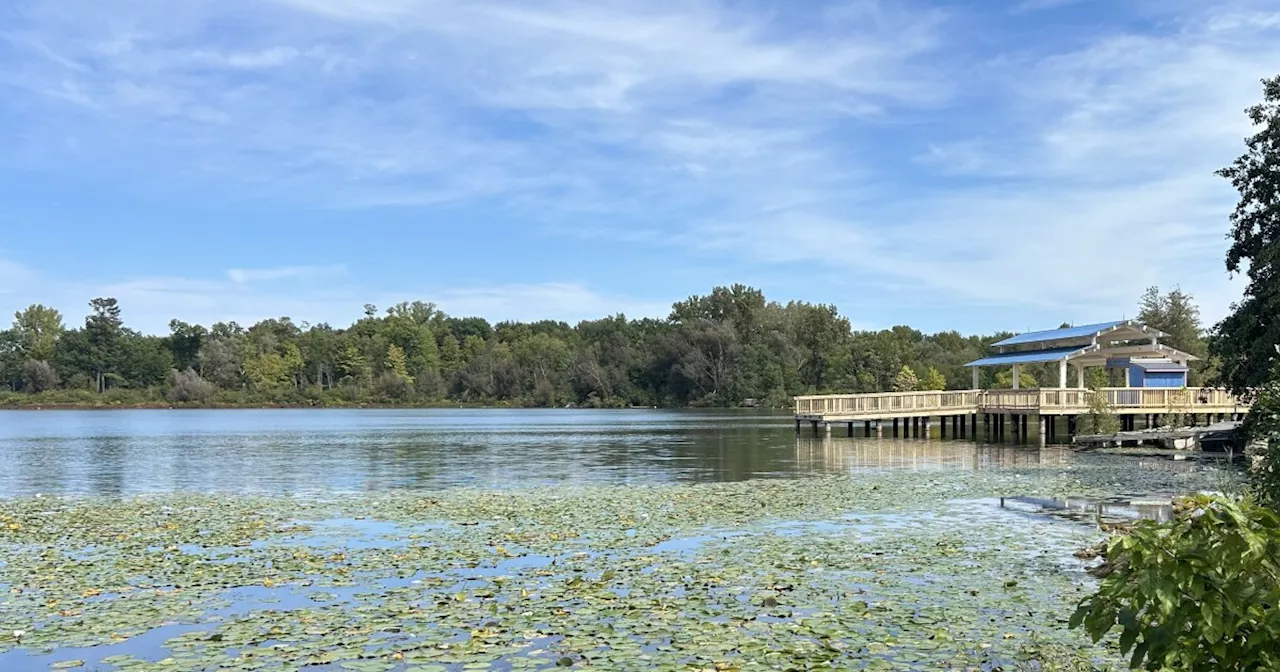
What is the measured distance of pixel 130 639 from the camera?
913 centimetres

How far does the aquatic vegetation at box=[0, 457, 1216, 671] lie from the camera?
338 inches

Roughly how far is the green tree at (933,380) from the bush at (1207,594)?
87397mm

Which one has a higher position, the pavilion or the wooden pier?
the pavilion

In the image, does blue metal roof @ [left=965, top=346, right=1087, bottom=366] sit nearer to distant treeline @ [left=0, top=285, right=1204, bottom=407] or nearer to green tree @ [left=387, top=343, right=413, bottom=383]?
distant treeline @ [left=0, top=285, right=1204, bottom=407]

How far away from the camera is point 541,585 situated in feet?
37.9

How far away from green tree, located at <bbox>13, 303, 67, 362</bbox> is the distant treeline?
19cm

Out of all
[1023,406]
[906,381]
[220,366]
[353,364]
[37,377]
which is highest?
[353,364]

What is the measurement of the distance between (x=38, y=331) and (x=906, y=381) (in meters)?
116

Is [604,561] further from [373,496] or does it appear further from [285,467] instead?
[285,467]

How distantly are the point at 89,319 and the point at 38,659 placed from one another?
141 meters

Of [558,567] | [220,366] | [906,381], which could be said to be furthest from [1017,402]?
[220,366]

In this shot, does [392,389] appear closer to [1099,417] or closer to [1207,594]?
[1099,417]

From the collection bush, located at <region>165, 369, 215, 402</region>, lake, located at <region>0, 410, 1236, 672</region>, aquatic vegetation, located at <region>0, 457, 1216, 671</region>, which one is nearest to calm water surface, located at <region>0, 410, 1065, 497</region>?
lake, located at <region>0, 410, 1236, 672</region>

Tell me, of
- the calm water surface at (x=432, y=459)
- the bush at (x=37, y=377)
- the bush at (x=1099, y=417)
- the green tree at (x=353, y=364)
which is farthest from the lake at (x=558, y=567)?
the bush at (x=37, y=377)
